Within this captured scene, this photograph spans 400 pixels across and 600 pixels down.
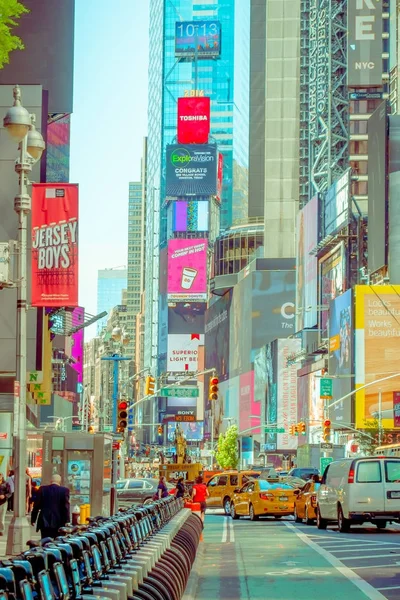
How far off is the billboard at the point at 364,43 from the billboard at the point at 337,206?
14.5m

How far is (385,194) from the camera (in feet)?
395

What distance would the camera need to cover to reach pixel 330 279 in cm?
13838

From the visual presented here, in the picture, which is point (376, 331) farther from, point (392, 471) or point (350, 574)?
point (350, 574)

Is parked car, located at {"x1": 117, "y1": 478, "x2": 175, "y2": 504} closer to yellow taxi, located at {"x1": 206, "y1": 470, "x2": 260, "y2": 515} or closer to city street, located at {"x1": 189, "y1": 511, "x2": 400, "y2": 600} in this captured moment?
yellow taxi, located at {"x1": 206, "y1": 470, "x2": 260, "y2": 515}

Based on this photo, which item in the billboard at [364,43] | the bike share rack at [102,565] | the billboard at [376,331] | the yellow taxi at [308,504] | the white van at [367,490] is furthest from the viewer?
the billboard at [364,43]

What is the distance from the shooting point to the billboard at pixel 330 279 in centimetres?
13188

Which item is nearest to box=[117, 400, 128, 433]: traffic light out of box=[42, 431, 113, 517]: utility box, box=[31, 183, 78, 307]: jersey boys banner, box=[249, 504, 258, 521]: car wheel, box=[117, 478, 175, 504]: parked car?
box=[249, 504, 258, 521]: car wheel

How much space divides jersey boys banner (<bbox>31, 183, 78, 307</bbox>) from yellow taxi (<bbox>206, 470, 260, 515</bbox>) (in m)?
25.6

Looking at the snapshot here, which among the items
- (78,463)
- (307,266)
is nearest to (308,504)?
(78,463)

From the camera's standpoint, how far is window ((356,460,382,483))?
34.9 metres

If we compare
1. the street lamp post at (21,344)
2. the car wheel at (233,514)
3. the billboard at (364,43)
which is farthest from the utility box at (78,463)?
the billboard at (364,43)

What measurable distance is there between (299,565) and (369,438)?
248ft

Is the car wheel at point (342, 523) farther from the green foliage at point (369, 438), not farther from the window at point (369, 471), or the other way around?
the green foliage at point (369, 438)

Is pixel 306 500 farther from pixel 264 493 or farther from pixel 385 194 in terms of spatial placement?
pixel 385 194
